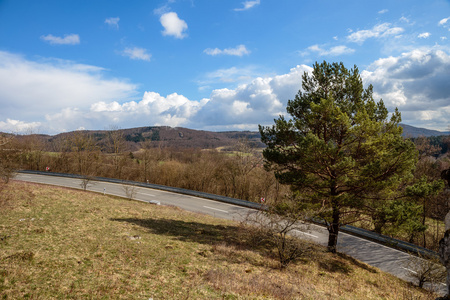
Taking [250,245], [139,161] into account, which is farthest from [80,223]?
[139,161]

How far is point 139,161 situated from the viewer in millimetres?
40406

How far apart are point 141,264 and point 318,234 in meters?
13.7

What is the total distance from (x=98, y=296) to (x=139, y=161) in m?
37.0

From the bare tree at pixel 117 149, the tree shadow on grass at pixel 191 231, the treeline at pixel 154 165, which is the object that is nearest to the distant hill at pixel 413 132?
the tree shadow on grass at pixel 191 231

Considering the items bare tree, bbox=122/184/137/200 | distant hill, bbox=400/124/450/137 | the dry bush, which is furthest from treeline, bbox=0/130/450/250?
the dry bush

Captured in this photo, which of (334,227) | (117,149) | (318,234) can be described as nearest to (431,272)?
(334,227)

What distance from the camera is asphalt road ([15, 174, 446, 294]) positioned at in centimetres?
1294

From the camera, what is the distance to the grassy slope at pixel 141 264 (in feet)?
19.5

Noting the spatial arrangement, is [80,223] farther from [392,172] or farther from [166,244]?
[392,172]

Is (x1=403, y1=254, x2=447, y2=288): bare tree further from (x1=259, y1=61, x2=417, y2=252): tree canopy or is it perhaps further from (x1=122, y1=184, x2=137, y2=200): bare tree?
(x1=122, y1=184, x2=137, y2=200): bare tree

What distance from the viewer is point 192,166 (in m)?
34.7

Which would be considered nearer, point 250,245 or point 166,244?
point 166,244

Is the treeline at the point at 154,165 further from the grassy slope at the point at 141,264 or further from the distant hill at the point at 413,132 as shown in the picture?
the grassy slope at the point at 141,264

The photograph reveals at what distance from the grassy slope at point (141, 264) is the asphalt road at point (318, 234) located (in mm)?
1438
